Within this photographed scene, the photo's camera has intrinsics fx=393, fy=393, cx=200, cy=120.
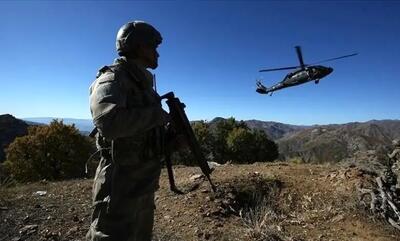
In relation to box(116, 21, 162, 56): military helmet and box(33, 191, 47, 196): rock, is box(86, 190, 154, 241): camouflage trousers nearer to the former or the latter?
box(116, 21, 162, 56): military helmet

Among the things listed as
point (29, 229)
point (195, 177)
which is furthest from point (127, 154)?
point (195, 177)

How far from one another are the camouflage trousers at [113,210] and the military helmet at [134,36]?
76 centimetres

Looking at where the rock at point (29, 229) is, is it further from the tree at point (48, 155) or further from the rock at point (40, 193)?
the tree at point (48, 155)

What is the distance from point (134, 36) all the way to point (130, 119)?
24.6 inches

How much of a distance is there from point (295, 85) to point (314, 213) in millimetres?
17447

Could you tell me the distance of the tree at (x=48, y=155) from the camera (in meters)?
28.5

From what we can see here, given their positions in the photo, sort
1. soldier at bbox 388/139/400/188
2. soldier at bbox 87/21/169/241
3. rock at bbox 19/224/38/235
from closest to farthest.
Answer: soldier at bbox 87/21/169/241 → rock at bbox 19/224/38/235 → soldier at bbox 388/139/400/188

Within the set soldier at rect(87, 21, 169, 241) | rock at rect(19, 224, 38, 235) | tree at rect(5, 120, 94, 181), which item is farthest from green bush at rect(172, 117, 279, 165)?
soldier at rect(87, 21, 169, 241)

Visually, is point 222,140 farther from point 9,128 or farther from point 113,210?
point 9,128

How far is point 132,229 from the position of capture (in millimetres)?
2553

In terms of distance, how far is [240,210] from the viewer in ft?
23.0

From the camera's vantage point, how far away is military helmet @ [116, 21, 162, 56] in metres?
2.57

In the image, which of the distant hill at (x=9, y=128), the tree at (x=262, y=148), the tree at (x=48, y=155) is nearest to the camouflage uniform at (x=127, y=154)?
the tree at (x=48, y=155)

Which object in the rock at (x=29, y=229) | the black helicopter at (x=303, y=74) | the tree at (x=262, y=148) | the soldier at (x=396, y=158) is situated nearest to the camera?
the rock at (x=29, y=229)
